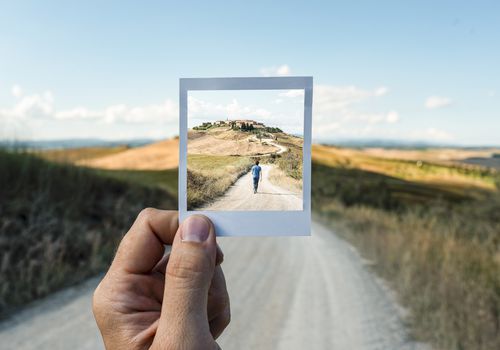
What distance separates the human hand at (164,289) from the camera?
6.00 feet

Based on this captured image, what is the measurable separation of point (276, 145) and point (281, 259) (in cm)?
990

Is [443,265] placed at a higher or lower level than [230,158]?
lower

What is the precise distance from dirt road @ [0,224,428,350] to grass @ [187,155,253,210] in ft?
17.1

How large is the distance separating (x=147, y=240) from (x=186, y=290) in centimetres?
33

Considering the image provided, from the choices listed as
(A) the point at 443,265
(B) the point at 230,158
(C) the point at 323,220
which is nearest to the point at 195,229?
(B) the point at 230,158

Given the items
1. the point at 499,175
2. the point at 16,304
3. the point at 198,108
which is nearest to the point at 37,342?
the point at 16,304

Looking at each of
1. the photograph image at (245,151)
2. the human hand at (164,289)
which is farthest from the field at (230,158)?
the human hand at (164,289)

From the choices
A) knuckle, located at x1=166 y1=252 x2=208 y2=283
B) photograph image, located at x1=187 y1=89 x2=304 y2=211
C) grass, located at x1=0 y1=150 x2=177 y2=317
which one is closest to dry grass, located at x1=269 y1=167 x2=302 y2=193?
photograph image, located at x1=187 y1=89 x2=304 y2=211

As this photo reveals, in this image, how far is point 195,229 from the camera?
1.78 metres

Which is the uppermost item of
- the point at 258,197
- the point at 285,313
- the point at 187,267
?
the point at 258,197

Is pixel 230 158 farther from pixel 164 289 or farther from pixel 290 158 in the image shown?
pixel 164 289

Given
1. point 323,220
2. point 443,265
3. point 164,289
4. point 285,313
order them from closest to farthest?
point 164,289 < point 285,313 < point 443,265 < point 323,220

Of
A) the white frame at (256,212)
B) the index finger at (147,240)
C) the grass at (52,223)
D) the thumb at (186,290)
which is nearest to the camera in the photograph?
the white frame at (256,212)

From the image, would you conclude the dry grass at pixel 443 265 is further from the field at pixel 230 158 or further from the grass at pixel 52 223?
the field at pixel 230 158
